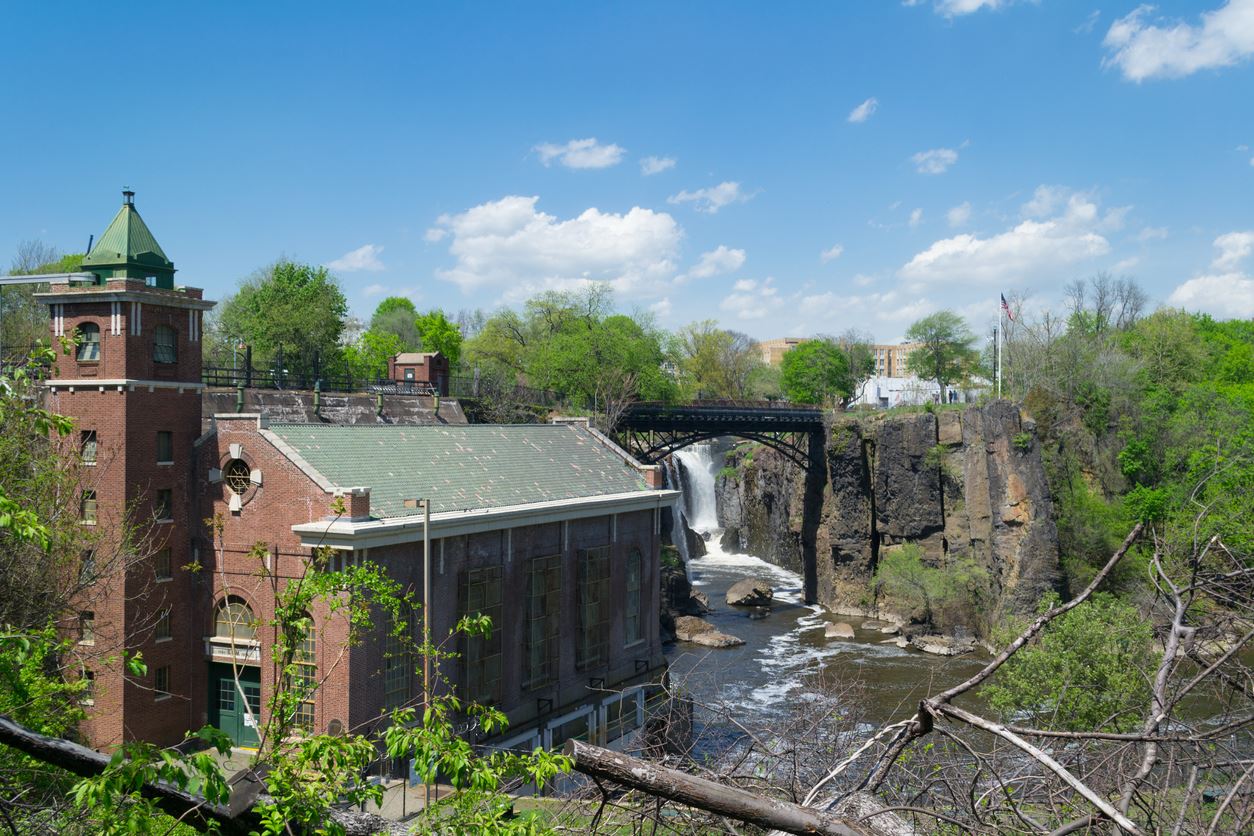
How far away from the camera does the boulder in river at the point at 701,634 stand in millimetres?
46438

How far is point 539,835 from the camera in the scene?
20.0ft

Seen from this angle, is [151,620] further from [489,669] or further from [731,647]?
[731,647]

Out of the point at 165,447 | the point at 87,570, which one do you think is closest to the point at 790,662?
the point at 165,447

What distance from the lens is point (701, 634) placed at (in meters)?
47.6

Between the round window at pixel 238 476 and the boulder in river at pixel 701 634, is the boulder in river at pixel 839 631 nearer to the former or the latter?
the boulder in river at pixel 701 634

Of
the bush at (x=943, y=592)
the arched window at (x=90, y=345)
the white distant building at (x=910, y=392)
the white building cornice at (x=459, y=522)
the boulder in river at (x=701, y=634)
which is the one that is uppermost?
the arched window at (x=90, y=345)

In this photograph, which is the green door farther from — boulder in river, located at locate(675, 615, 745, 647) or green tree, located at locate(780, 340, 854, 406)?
green tree, located at locate(780, 340, 854, 406)

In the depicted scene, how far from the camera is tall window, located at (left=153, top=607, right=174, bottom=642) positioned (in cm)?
2443

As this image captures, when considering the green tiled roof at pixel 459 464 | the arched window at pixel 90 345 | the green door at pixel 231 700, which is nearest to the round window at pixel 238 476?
the green tiled roof at pixel 459 464

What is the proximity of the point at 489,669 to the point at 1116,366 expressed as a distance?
4482 cm

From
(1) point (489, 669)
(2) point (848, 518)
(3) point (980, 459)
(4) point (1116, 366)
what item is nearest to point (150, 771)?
(1) point (489, 669)

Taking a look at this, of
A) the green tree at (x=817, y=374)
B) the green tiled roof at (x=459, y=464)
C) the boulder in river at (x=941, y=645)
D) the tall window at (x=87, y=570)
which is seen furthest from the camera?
the green tree at (x=817, y=374)

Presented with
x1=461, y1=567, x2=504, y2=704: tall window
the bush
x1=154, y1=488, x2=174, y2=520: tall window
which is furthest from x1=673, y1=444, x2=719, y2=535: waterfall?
x1=154, y1=488, x2=174, y2=520: tall window

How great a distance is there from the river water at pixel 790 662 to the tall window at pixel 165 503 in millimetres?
14086
